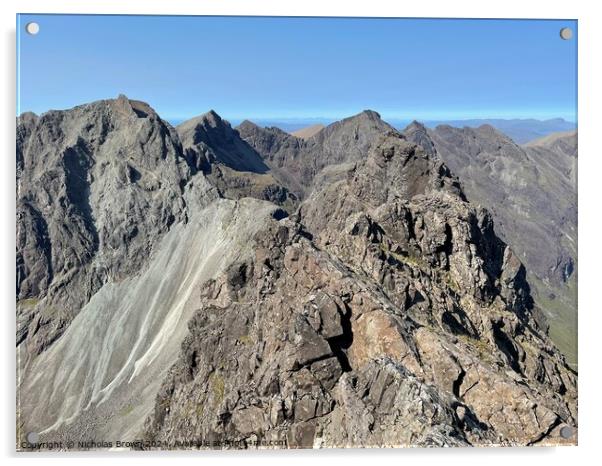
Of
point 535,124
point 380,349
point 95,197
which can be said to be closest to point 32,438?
point 380,349

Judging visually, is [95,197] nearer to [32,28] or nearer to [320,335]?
[32,28]

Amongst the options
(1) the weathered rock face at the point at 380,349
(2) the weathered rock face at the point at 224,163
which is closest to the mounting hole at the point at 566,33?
(1) the weathered rock face at the point at 380,349

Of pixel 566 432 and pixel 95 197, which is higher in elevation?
pixel 95 197

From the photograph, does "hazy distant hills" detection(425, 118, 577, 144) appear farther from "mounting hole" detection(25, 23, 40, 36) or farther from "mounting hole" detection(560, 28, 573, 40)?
"mounting hole" detection(25, 23, 40, 36)

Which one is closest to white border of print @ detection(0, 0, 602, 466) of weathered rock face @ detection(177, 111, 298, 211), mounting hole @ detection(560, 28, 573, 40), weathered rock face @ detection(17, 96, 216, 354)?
mounting hole @ detection(560, 28, 573, 40)

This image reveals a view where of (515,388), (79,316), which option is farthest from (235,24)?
(79,316)

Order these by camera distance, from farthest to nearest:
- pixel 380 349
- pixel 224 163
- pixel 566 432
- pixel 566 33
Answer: pixel 224 163 → pixel 566 33 → pixel 380 349 → pixel 566 432
